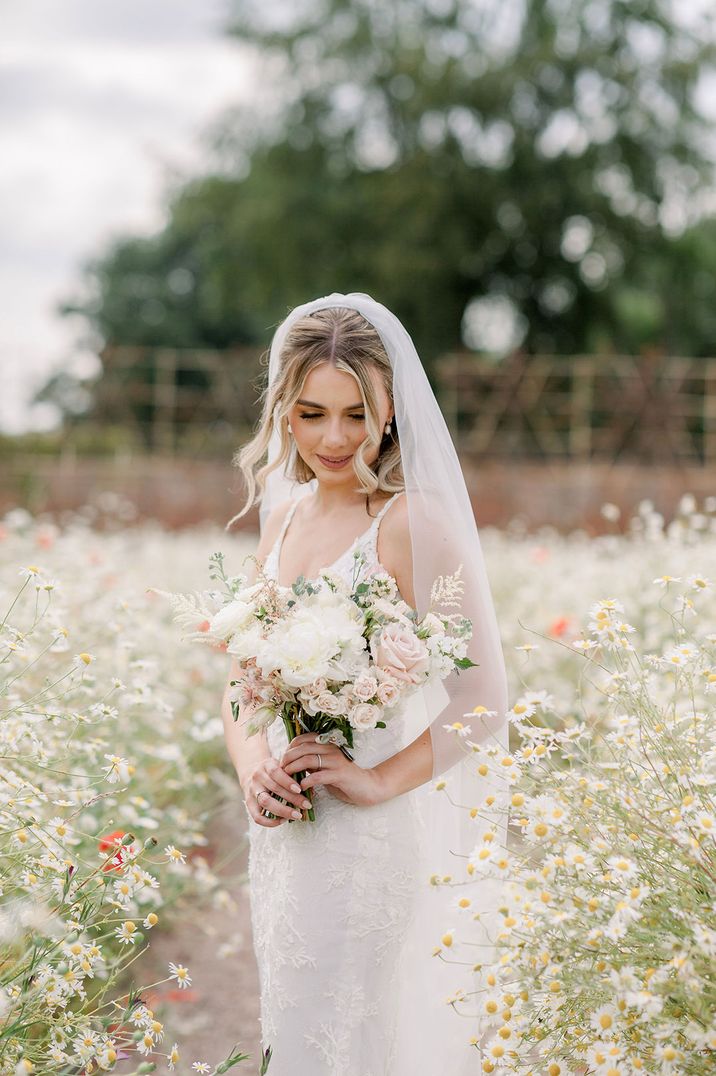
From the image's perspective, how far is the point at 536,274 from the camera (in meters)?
25.3

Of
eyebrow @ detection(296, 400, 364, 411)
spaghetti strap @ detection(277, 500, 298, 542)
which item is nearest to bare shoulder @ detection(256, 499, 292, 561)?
spaghetti strap @ detection(277, 500, 298, 542)

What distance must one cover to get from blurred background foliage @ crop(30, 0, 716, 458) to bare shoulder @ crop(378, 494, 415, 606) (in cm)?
1934

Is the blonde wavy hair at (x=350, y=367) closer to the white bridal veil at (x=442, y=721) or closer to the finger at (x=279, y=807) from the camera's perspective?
the white bridal veil at (x=442, y=721)

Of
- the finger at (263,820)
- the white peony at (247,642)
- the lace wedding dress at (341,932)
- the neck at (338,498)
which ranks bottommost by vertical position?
the lace wedding dress at (341,932)

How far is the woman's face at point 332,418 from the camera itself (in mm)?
2592

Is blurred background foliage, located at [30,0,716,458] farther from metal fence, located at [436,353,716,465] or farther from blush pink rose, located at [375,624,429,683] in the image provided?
blush pink rose, located at [375,624,429,683]

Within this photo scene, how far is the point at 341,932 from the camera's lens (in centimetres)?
245

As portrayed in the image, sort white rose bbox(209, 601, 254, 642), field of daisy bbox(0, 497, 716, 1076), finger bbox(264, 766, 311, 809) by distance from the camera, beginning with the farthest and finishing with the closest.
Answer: finger bbox(264, 766, 311, 809) < white rose bbox(209, 601, 254, 642) < field of daisy bbox(0, 497, 716, 1076)

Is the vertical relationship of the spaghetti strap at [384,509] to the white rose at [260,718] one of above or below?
above

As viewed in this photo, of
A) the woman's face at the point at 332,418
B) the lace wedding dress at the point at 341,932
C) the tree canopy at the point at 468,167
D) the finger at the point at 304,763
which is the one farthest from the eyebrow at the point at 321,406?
the tree canopy at the point at 468,167

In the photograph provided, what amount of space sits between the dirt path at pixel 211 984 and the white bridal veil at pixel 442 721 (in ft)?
3.57

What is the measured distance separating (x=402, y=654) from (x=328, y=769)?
14.1 inches

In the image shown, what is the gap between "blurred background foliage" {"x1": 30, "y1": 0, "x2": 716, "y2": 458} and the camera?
23156 millimetres

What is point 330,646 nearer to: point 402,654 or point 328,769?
point 402,654
